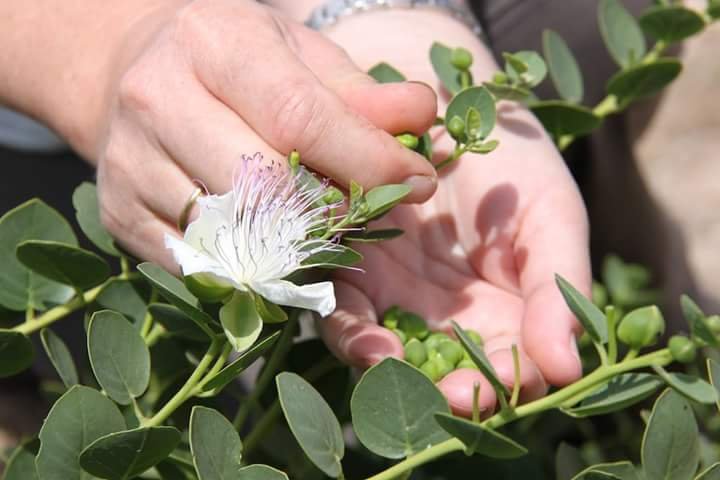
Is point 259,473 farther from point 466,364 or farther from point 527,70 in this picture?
point 527,70

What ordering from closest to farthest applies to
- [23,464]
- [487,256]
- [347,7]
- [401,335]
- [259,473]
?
1. [259,473]
2. [23,464]
3. [401,335]
4. [487,256]
5. [347,7]

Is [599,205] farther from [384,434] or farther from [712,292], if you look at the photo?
[384,434]

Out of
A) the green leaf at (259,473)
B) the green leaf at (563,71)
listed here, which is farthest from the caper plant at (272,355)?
the green leaf at (563,71)

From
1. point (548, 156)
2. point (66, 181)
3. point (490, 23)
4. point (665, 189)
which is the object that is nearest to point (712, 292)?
point (665, 189)

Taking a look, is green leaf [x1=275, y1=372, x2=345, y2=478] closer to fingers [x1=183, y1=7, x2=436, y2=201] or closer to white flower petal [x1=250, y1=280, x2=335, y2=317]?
white flower petal [x1=250, y1=280, x2=335, y2=317]

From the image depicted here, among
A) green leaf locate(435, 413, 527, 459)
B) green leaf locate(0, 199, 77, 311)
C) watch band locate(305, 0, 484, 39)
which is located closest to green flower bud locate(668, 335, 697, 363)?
green leaf locate(435, 413, 527, 459)

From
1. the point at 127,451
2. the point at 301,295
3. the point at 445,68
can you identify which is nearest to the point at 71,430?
the point at 127,451
